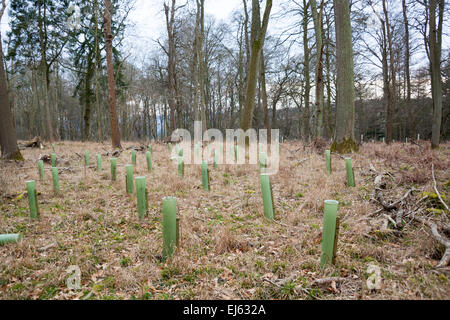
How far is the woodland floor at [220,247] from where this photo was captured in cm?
213

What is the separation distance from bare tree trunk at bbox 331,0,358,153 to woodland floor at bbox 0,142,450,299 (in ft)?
8.71

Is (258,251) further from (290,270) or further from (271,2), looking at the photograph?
(271,2)

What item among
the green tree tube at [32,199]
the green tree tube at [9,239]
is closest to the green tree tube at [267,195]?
the green tree tube at [9,239]

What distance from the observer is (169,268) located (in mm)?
2451

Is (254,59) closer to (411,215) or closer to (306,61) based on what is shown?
(306,61)

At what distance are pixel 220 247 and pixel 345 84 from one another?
7.01 meters

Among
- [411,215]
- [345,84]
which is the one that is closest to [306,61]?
[345,84]

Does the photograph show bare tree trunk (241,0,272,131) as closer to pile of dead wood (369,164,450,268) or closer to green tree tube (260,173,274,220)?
green tree tube (260,173,274,220)

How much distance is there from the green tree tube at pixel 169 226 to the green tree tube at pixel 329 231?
1554mm

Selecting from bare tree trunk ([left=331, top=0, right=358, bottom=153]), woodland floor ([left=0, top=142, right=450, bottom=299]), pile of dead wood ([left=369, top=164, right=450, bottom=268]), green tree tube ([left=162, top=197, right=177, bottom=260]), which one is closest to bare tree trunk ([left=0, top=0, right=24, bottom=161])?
woodland floor ([left=0, top=142, right=450, bottom=299])

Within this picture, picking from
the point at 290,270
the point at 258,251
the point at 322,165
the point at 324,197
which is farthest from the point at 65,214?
the point at 322,165

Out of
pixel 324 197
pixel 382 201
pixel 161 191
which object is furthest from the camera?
pixel 161 191

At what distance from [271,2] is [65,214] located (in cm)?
962

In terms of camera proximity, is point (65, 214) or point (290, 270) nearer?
point (290, 270)
